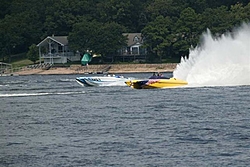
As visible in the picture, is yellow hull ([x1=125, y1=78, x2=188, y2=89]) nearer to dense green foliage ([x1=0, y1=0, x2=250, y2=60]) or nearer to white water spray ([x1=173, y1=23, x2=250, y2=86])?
white water spray ([x1=173, y1=23, x2=250, y2=86])

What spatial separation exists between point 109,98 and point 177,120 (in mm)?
15945

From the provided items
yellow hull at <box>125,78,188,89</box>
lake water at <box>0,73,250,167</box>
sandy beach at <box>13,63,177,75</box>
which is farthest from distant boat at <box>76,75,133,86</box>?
sandy beach at <box>13,63,177,75</box>

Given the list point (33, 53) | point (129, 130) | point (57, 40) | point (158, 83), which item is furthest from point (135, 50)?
point (129, 130)

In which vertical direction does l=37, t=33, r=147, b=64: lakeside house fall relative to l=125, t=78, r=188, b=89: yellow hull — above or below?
above

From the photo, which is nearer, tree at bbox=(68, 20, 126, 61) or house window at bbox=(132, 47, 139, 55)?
tree at bbox=(68, 20, 126, 61)

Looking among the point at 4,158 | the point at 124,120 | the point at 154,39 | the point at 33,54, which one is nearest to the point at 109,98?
the point at 124,120

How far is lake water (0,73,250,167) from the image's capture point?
93.0 ft

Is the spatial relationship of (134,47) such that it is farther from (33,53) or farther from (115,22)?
(33,53)

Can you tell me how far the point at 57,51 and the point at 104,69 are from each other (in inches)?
631

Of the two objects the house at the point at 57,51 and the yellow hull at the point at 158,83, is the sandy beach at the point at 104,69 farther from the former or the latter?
the yellow hull at the point at 158,83

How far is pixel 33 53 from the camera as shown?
393 feet

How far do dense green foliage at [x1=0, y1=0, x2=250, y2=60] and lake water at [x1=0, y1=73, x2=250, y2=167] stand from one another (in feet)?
190

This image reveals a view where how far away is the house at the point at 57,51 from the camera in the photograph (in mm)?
122444

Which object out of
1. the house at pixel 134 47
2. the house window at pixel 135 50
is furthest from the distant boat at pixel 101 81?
the house window at pixel 135 50
